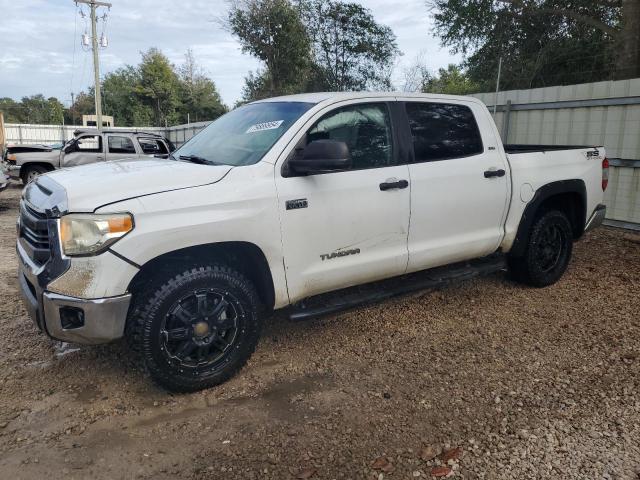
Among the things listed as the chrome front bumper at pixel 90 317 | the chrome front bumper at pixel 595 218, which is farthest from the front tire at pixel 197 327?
the chrome front bumper at pixel 595 218

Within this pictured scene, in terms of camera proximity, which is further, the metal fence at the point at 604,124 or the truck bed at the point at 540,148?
the metal fence at the point at 604,124

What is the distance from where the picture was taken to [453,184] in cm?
424

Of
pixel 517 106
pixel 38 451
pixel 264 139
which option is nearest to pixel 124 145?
pixel 517 106

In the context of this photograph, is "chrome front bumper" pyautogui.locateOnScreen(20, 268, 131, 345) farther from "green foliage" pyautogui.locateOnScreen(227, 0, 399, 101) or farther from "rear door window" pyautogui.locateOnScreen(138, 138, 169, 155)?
"green foliage" pyautogui.locateOnScreen(227, 0, 399, 101)

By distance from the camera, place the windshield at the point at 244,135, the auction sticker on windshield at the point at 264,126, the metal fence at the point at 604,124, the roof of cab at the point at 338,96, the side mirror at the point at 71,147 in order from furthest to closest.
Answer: the side mirror at the point at 71,147 → the metal fence at the point at 604,124 → the roof of cab at the point at 338,96 → the auction sticker on windshield at the point at 264,126 → the windshield at the point at 244,135

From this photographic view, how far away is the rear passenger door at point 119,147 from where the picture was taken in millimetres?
12070

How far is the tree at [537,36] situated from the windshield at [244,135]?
11.8 meters

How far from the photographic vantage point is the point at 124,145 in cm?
1214

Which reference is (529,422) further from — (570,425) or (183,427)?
(183,427)

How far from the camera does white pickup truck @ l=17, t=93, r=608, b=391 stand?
9.52 ft

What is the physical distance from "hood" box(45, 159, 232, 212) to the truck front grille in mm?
245

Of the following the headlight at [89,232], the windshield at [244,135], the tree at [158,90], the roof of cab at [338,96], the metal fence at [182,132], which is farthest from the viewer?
the tree at [158,90]

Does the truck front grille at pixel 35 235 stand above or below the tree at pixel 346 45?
below

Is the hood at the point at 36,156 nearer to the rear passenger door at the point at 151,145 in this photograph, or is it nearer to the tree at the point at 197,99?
the rear passenger door at the point at 151,145
